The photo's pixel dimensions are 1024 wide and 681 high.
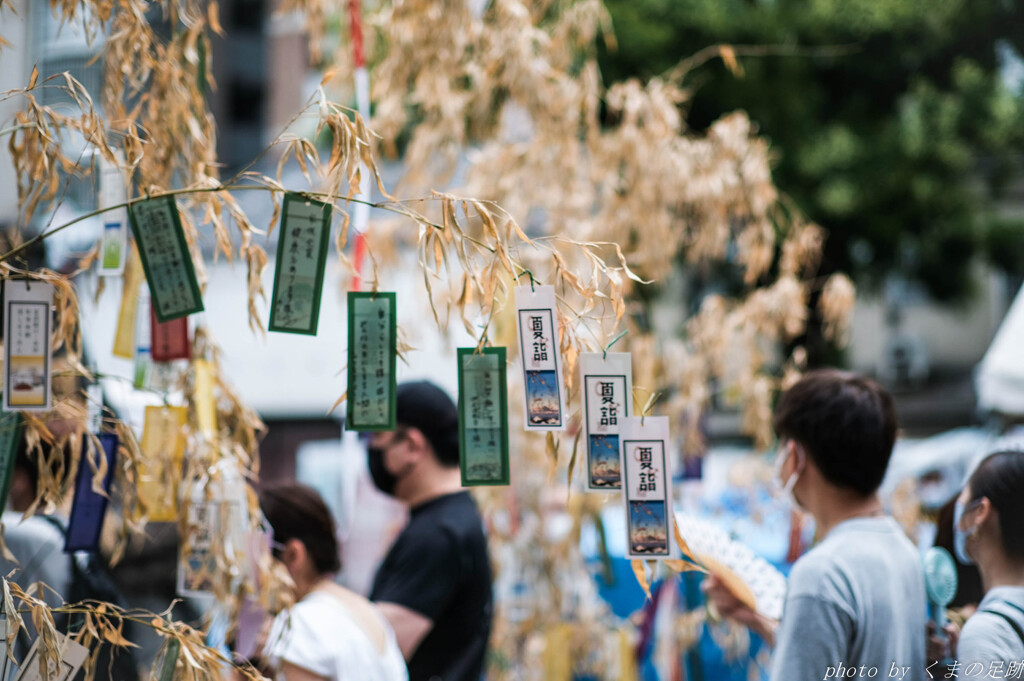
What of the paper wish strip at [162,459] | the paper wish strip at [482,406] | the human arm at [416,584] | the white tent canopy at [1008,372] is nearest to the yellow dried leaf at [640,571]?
the paper wish strip at [482,406]

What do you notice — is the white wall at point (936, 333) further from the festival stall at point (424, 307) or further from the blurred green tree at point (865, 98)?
the festival stall at point (424, 307)

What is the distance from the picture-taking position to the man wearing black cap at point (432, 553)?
2.19 meters

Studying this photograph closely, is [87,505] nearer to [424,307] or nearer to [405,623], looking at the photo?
[405,623]

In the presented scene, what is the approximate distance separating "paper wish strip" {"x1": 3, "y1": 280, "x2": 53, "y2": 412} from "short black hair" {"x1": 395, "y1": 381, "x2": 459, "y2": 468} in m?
0.94

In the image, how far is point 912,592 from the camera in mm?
1729

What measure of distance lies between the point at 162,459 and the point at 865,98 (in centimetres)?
880

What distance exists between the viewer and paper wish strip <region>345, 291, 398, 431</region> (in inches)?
56.9

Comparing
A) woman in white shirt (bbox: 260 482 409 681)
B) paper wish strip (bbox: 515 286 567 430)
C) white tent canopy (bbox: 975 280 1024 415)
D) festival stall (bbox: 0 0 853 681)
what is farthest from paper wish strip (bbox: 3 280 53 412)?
white tent canopy (bbox: 975 280 1024 415)

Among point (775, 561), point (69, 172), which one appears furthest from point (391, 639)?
point (775, 561)

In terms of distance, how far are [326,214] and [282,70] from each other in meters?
13.0

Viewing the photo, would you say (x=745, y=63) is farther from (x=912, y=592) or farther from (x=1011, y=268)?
(x=912, y=592)

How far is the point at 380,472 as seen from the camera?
93.8 inches

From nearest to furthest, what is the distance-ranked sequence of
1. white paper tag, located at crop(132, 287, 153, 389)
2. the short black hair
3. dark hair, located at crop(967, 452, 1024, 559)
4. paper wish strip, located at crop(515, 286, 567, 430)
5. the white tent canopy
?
1. paper wish strip, located at crop(515, 286, 567, 430)
2. dark hair, located at crop(967, 452, 1024, 559)
3. white paper tag, located at crop(132, 287, 153, 389)
4. the short black hair
5. the white tent canopy

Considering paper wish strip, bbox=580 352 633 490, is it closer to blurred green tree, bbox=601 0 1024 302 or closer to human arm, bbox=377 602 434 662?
human arm, bbox=377 602 434 662
